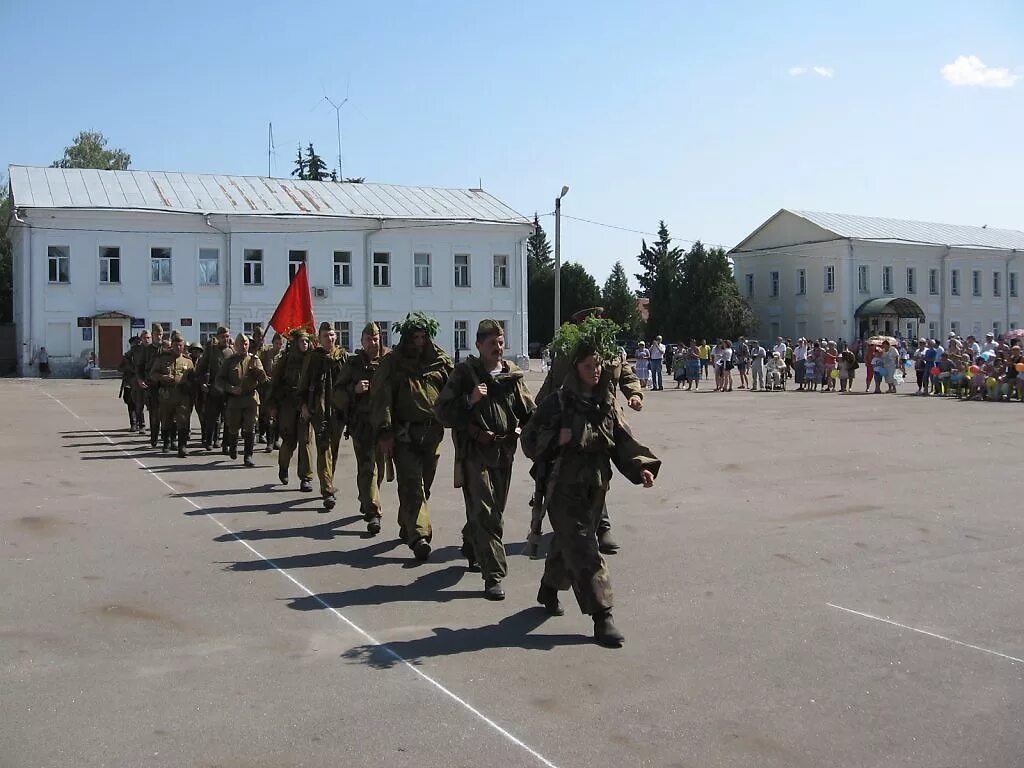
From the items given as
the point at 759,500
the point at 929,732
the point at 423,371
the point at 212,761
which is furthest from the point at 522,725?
the point at 759,500

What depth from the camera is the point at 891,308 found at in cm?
6069

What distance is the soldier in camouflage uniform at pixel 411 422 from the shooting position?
8531 mm

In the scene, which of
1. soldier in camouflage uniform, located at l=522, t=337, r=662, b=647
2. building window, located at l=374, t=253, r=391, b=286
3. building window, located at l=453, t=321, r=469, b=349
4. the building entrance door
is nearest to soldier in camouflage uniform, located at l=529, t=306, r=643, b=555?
soldier in camouflage uniform, located at l=522, t=337, r=662, b=647

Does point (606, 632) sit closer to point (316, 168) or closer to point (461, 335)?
point (461, 335)

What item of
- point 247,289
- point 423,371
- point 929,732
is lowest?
point 929,732

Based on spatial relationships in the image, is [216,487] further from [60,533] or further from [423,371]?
[423,371]

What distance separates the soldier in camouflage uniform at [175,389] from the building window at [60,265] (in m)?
32.4

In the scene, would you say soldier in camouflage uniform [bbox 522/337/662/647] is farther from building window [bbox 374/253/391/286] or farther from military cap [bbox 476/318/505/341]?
building window [bbox 374/253/391/286]

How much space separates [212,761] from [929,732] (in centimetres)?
325

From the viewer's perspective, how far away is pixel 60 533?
31.5 ft

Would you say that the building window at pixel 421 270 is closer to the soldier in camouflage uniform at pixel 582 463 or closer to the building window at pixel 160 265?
the building window at pixel 160 265

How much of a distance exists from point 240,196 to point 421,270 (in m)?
9.39

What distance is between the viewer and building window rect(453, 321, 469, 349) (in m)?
52.4

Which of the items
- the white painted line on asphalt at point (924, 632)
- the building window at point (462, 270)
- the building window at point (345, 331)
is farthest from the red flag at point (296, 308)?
the building window at point (462, 270)
